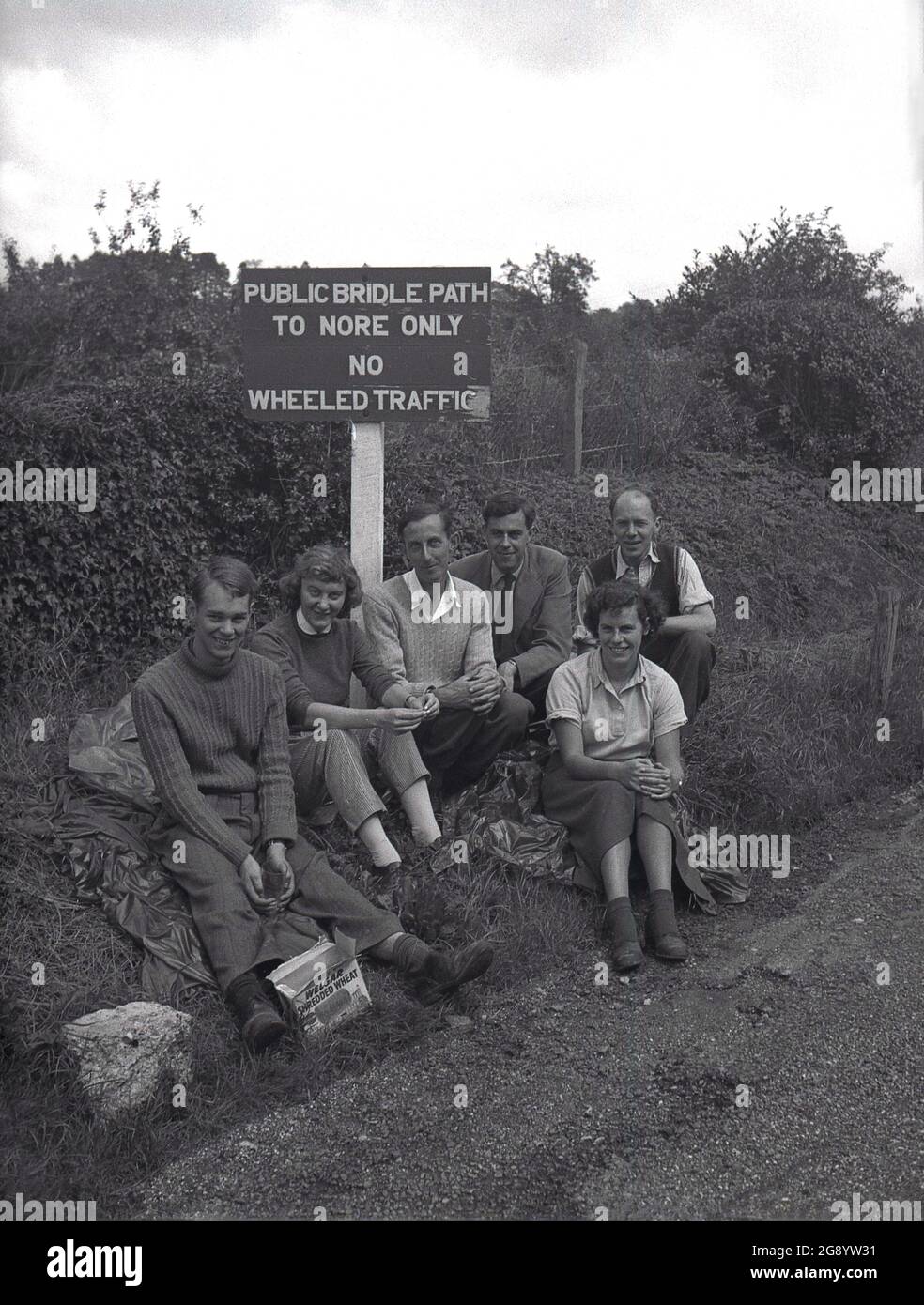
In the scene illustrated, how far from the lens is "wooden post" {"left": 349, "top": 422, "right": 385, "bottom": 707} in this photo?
6.21 m

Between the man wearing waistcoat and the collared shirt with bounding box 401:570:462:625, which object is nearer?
the collared shirt with bounding box 401:570:462:625

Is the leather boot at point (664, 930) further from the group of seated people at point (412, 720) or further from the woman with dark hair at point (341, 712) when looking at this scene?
the woman with dark hair at point (341, 712)

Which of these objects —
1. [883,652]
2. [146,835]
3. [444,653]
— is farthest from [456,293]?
[883,652]

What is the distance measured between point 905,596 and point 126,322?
893cm

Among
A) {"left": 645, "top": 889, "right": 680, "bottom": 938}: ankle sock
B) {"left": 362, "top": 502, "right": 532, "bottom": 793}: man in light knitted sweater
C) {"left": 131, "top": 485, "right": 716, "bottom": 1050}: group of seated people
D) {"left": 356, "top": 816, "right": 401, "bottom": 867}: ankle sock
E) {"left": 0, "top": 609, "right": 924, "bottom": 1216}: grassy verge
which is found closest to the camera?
{"left": 0, "top": 609, "right": 924, "bottom": 1216}: grassy verge

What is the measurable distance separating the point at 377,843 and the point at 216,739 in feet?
2.65

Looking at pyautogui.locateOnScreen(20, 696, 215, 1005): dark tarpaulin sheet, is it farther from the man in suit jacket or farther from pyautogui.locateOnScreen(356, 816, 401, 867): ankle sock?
the man in suit jacket

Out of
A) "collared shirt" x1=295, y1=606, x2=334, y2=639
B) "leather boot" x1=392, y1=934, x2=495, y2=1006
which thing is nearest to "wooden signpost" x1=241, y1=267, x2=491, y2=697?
"collared shirt" x1=295, y1=606, x2=334, y2=639

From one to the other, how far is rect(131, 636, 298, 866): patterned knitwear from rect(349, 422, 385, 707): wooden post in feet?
4.88

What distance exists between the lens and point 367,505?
626cm

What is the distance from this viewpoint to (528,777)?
18.5 ft

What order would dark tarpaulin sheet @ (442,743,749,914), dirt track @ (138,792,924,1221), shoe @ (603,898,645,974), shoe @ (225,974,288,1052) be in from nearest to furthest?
dirt track @ (138,792,924,1221) < shoe @ (225,974,288,1052) < shoe @ (603,898,645,974) < dark tarpaulin sheet @ (442,743,749,914)

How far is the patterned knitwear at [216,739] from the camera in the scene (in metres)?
4.45
